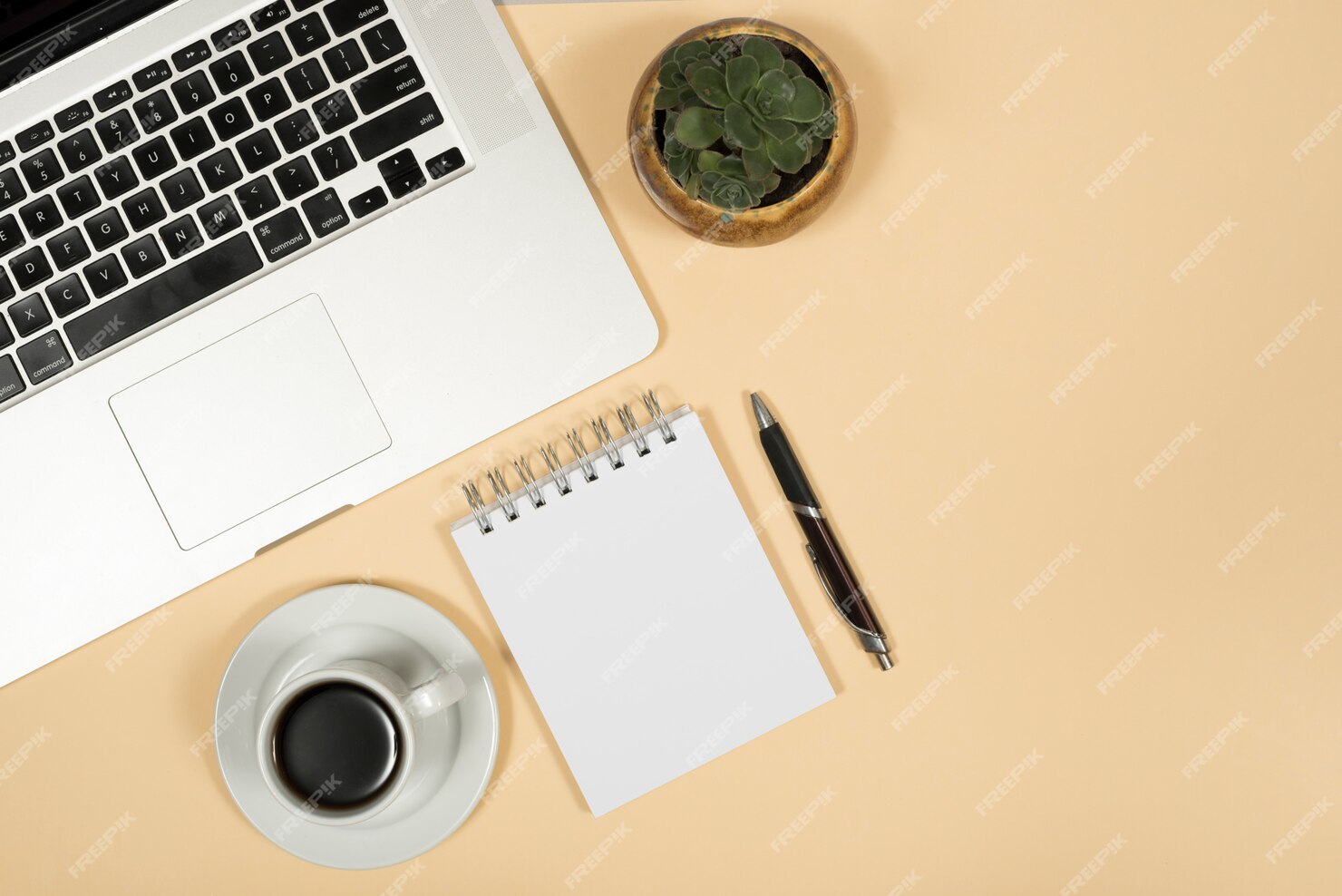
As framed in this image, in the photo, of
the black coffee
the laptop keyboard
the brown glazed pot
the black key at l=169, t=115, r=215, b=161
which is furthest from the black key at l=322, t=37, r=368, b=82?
the black coffee

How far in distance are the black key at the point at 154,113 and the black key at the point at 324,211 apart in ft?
0.39

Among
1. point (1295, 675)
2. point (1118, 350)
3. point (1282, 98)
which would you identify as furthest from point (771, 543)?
point (1282, 98)

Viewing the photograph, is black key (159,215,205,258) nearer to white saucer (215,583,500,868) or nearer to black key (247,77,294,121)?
black key (247,77,294,121)

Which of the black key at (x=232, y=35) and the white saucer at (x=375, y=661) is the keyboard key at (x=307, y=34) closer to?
the black key at (x=232, y=35)

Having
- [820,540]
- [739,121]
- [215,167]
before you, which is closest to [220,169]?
[215,167]

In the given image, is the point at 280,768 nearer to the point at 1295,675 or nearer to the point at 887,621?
the point at 887,621

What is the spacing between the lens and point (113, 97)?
2.16 feet

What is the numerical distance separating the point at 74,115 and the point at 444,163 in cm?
28

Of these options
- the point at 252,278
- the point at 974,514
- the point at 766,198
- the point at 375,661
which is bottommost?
the point at 974,514

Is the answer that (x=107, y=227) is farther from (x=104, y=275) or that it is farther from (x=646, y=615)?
(x=646, y=615)

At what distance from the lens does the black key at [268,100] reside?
649mm

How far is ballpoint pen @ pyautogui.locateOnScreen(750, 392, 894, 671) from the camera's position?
2.36 feet

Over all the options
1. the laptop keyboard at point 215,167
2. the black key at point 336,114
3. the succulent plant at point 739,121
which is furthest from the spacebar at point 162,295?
the succulent plant at point 739,121

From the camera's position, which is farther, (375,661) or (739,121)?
(375,661)
